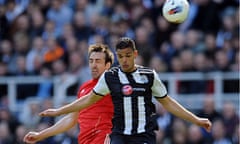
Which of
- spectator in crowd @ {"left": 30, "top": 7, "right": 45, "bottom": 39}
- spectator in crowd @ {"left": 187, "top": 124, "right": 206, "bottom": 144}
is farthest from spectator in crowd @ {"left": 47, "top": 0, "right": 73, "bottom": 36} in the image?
spectator in crowd @ {"left": 187, "top": 124, "right": 206, "bottom": 144}

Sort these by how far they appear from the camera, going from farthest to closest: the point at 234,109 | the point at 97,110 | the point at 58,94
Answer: the point at 58,94
the point at 234,109
the point at 97,110

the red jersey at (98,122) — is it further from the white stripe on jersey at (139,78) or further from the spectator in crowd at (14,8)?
the spectator in crowd at (14,8)

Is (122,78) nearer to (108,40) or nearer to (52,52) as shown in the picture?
(108,40)

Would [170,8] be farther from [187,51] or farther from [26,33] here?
[26,33]

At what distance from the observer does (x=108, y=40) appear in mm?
18219

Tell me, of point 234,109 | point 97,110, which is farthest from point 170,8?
point 234,109

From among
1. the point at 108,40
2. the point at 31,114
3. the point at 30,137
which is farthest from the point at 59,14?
the point at 30,137

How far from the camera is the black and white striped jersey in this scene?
31.5 ft

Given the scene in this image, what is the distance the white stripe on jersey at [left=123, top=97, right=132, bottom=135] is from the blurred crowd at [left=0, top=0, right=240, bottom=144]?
243 inches

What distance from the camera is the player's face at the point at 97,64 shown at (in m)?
10.6

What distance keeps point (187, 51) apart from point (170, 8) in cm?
611

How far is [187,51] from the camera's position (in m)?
16.8

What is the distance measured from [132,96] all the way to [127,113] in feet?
0.62

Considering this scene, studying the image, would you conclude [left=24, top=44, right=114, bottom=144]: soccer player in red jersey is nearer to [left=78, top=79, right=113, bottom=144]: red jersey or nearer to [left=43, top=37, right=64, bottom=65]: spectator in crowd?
[left=78, top=79, right=113, bottom=144]: red jersey
